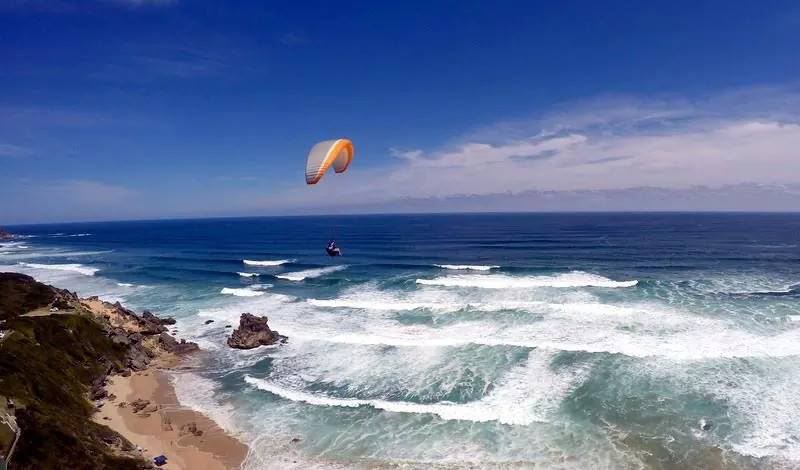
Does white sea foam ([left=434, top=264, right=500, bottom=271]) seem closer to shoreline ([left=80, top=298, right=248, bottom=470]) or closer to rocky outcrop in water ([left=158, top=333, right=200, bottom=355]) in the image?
rocky outcrop in water ([left=158, top=333, right=200, bottom=355])

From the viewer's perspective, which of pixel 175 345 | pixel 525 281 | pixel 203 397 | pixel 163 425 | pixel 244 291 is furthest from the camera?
pixel 244 291

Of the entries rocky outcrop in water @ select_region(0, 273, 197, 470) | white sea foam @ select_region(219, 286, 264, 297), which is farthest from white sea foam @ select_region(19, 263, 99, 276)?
rocky outcrop in water @ select_region(0, 273, 197, 470)

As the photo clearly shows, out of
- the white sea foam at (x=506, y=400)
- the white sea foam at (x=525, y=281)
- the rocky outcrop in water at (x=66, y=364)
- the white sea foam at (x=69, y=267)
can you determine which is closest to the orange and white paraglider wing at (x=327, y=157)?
the white sea foam at (x=506, y=400)

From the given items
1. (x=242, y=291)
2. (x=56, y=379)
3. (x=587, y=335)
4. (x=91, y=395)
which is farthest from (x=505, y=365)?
(x=242, y=291)

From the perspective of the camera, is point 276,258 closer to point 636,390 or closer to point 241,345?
point 241,345

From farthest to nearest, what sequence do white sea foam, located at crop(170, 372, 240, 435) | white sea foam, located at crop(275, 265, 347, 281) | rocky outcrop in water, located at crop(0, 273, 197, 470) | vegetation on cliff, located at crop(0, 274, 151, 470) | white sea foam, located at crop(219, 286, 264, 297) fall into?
white sea foam, located at crop(275, 265, 347, 281) < white sea foam, located at crop(219, 286, 264, 297) < white sea foam, located at crop(170, 372, 240, 435) < rocky outcrop in water, located at crop(0, 273, 197, 470) < vegetation on cliff, located at crop(0, 274, 151, 470)

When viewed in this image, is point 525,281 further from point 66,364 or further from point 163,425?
point 66,364

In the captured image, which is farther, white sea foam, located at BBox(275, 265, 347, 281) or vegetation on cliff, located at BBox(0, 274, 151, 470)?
white sea foam, located at BBox(275, 265, 347, 281)
